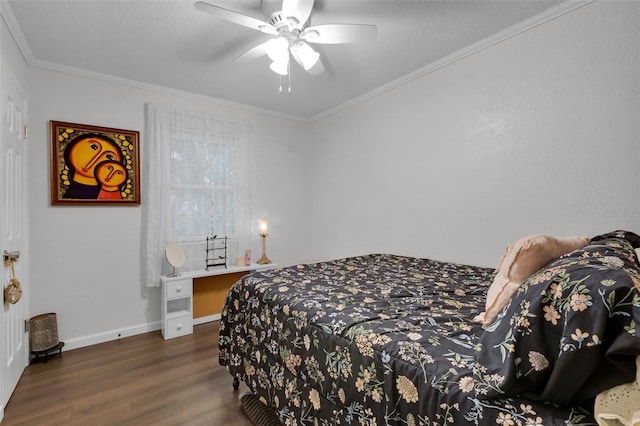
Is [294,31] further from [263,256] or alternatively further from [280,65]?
[263,256]

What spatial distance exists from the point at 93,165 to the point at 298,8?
2.43 meters

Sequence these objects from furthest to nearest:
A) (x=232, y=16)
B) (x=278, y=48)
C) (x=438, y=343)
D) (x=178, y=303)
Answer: (x=178, y=303) < (x=278, y=48) < (x=232, y=16) < (x=438, y=343)

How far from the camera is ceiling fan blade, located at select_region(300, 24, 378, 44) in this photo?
1.88 meters

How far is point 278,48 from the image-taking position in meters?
2.09

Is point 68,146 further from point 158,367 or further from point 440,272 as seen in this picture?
point 440,272

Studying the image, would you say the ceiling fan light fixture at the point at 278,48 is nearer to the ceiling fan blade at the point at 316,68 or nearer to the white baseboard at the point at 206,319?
the ceiling fan blade at the point at 316,68

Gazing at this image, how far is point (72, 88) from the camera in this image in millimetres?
2857

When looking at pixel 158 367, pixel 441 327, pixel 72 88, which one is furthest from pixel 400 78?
pixel 158 367

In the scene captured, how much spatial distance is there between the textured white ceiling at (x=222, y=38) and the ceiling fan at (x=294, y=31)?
0.47ft

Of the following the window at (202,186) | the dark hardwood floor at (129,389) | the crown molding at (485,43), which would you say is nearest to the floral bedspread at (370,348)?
the dark hardwood floor at (129,389)

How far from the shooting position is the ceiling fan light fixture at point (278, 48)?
2.05 metres

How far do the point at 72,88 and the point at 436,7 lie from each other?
3157 millimetres

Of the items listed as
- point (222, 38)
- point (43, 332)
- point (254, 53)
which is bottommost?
point (43, 332)

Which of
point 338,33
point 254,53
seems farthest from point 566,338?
point 254,53
